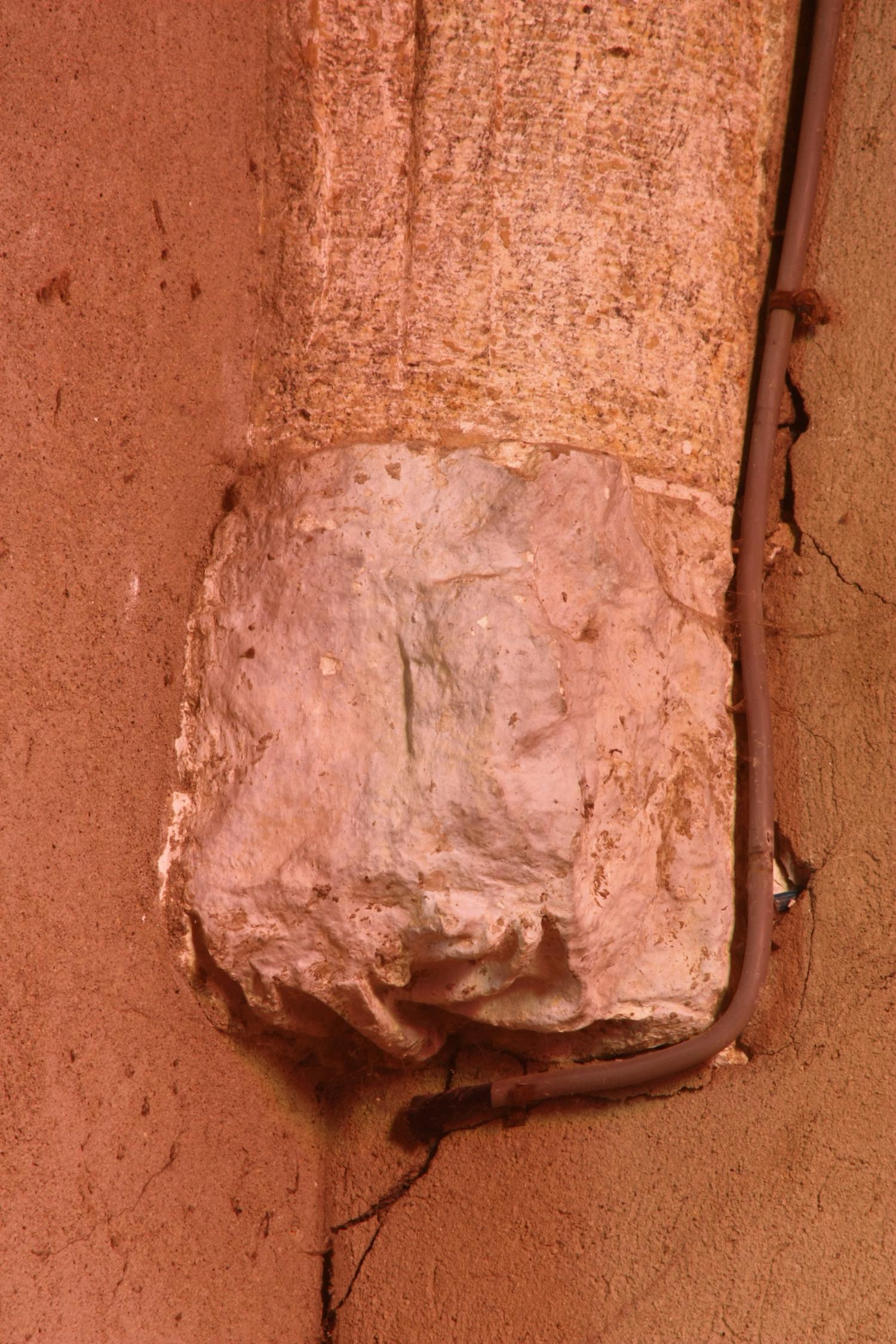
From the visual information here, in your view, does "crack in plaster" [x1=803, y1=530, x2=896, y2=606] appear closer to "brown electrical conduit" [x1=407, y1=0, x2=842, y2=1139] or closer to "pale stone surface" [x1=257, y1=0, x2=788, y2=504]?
"brown electrical conduit" [x1=407, y1=0, x2=842, y2=1139]

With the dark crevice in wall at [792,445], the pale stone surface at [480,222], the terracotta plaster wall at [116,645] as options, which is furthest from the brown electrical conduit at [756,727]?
the terracotta plaster wall at [116,645]

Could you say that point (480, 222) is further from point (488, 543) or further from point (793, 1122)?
point (793, 1122)

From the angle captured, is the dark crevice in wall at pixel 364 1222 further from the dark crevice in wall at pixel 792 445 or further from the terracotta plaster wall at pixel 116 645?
the dark crevice in wall at pixel 792 445

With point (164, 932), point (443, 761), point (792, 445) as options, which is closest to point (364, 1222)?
point (164, 932)

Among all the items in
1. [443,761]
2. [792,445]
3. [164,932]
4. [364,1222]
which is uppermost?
[792,445]

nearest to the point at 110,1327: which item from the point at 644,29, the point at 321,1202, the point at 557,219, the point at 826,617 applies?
the point at 321,1202

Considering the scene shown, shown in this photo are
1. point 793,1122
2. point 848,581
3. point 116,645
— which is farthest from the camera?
point 848,581
